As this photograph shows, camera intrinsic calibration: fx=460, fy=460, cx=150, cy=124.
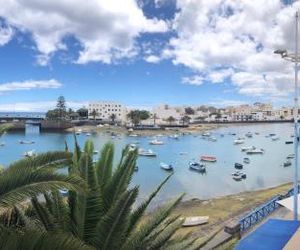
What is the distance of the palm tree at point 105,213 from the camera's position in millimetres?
6209

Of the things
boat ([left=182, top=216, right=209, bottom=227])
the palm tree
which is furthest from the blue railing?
the palm tree

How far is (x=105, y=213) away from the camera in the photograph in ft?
23.1

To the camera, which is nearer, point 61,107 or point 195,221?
point 195,221

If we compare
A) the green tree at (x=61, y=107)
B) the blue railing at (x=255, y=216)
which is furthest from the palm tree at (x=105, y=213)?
the green tree at (x=61, y=107)

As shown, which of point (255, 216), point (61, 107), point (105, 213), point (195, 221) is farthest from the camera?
point (61, 107)

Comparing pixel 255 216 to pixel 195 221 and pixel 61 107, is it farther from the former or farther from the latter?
pixel 61 107

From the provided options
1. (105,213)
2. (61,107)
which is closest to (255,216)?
(105,213)

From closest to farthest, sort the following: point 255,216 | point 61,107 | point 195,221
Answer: point 255,216 → point 195,221 → point 61,107

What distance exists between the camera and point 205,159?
79.8 m

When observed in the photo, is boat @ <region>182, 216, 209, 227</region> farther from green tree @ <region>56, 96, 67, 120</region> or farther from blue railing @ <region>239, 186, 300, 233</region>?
green tree @ <region>56, 96, 67, 120</region>

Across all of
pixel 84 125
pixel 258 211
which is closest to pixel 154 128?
pixel 84 125

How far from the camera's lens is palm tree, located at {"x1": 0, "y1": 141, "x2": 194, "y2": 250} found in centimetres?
621

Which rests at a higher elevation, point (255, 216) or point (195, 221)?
point (255, 216)

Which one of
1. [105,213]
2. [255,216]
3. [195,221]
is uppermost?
[105,213]
